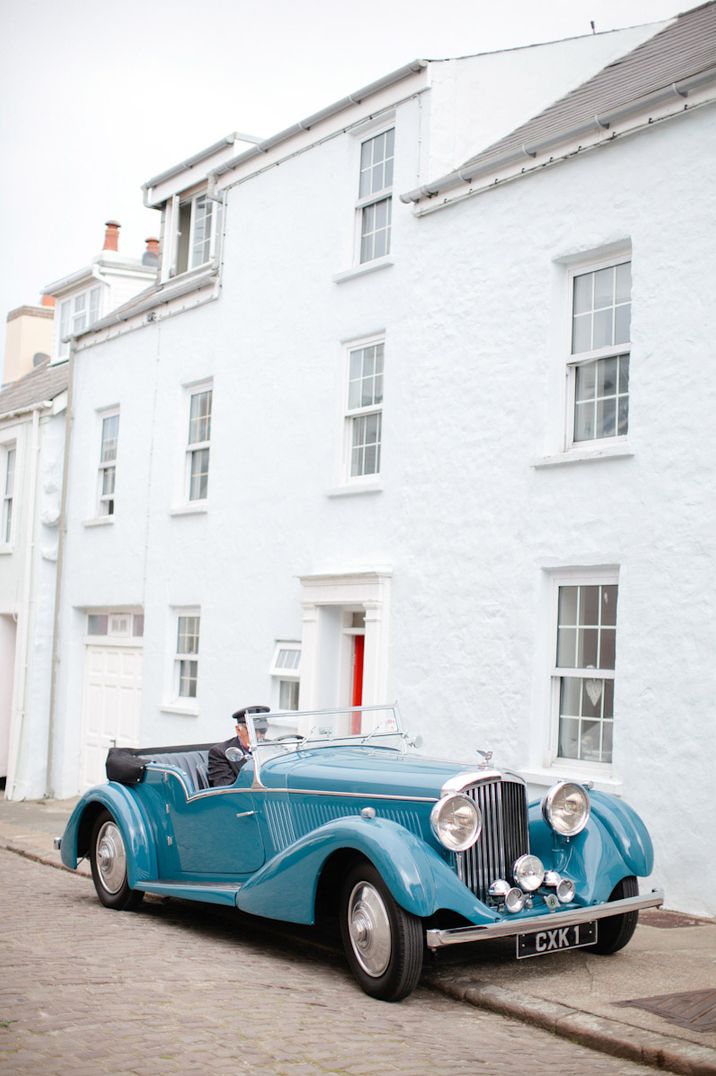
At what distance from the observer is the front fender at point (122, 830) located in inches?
349

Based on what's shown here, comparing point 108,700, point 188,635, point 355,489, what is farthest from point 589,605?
point 108,700

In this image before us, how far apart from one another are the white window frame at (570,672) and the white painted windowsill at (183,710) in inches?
239

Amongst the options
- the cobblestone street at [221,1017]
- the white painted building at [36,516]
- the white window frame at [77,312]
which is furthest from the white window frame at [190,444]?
the cobblestone street at [221,1017]

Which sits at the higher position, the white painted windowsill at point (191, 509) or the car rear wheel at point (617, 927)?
the white painted windowsill at point (191, 509)

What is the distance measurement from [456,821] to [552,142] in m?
6.98

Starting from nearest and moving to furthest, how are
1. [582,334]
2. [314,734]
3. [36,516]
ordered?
1. [314,734]
2. [582,334]
3. [36,516]

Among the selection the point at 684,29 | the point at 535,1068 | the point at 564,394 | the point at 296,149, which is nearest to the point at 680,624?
the point at 564,394

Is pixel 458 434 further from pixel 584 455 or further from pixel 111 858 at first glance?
pixel 111 858

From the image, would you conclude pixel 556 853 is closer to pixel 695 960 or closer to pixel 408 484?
pixel 695 960

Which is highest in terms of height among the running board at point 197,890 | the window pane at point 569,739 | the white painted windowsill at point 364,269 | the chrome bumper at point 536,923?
the white painted windowsill at point 364,269

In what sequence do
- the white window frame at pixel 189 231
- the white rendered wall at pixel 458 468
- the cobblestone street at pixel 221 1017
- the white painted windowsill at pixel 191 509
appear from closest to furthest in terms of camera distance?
1. the cobblestone street at pixel 221 1017
2. the white rendered wall at pixel 458 468
3. the white painted windowsill at pixel 191 509
4. the white window frame at pixel 189 231

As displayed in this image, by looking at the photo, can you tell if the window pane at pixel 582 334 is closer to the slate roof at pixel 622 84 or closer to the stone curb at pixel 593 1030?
the slate roof at pixel 622 84

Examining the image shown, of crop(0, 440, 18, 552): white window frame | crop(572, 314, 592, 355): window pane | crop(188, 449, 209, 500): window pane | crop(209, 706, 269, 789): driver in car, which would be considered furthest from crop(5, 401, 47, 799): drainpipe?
crop(209, 706, 269, 789): driver in car

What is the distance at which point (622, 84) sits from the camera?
40.7 ft
